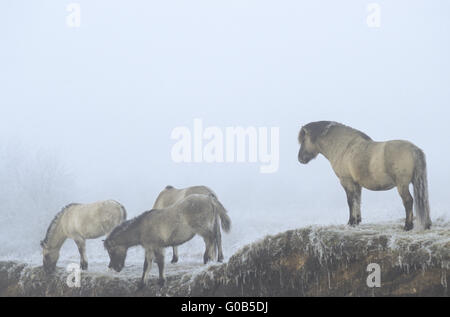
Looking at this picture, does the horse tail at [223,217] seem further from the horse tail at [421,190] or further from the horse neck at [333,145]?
the horse tail at [421,190]

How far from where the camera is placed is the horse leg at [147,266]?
16.4ft

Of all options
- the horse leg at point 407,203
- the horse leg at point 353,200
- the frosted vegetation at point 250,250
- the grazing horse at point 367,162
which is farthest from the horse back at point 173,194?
the horse leg at point 407,203

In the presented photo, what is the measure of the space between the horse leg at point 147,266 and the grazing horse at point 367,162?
1801mm

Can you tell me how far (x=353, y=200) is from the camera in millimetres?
4820

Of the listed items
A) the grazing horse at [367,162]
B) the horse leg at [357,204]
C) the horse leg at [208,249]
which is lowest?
the horse leg at [208,249]

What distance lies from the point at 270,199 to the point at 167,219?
1.21 m

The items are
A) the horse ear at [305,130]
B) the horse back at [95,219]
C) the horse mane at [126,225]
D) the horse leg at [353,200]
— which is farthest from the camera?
the horse back at [95,219]

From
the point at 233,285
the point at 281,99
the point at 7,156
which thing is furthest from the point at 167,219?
the point at 7,156

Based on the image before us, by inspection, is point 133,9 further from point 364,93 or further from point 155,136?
point 364,93

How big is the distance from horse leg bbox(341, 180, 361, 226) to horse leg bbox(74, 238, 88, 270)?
9.09 feet

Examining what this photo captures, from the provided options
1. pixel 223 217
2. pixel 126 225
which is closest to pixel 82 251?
pixel 126 225

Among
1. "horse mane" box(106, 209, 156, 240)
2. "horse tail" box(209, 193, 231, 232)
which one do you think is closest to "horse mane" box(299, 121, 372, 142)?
"horse tail" box(209, 193, 231, 232)

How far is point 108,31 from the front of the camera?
5.93 meters

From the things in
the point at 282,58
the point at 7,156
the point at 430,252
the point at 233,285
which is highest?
the point at 282,58
